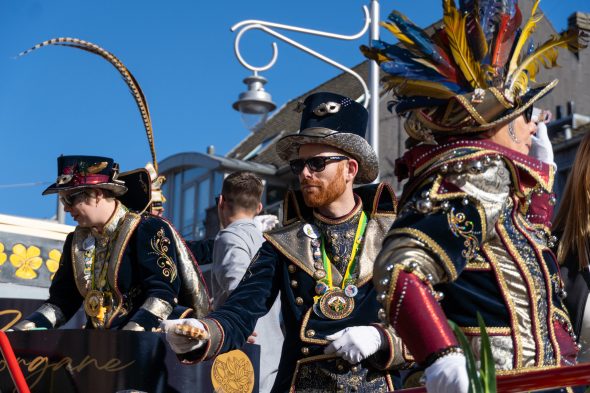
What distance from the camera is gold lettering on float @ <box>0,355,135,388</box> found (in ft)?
16.5

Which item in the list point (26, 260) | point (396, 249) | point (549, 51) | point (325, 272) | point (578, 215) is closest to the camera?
point (396, 249)

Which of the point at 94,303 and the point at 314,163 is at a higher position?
the point at 314,163

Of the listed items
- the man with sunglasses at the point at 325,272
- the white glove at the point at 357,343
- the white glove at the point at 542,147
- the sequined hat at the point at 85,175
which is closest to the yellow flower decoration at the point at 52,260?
the sequined hat at the point at 85,175

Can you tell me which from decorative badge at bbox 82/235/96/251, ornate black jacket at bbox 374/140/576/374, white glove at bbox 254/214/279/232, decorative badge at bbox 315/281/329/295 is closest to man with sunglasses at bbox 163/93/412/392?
decorative badge at bbox 315/281/329/295

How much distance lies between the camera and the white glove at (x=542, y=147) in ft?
13.3

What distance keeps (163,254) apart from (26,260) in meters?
3.95

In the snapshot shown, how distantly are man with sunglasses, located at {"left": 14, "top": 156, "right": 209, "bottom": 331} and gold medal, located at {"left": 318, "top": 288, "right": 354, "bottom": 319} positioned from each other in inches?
59.8

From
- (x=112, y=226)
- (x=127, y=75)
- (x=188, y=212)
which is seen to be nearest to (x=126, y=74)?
(x=127, y=75)

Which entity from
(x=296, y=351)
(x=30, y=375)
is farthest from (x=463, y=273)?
(x=30, y=375)

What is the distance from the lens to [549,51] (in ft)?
12.0

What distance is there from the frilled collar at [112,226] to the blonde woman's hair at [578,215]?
2.71 meters

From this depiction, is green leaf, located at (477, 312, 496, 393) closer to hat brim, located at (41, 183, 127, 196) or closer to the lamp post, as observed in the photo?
hat brim, located at (41, 183, 127, 196)

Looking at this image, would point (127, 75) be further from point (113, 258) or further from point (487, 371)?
point (487, 371)

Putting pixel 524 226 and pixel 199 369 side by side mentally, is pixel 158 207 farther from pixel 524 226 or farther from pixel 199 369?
pixel 524 226
